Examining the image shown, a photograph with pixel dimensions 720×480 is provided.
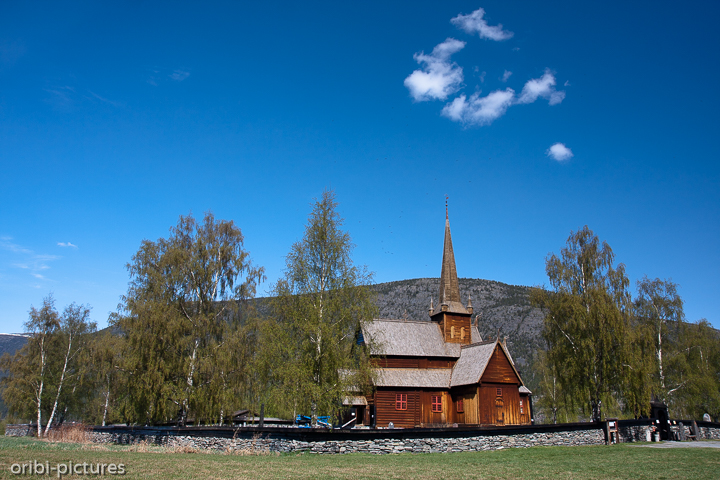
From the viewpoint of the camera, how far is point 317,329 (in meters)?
24.1

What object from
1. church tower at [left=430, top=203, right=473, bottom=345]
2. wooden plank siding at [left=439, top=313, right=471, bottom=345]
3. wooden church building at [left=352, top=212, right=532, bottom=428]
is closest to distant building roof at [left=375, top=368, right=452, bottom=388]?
wooden church building at [left=352, top=212, right=532, bottom=428]

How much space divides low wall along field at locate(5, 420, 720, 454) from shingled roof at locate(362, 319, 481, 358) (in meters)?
16.1

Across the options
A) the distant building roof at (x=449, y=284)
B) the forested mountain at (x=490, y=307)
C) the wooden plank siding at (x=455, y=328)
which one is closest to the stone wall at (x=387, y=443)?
the wooden plank siding at (x=455, y=328)

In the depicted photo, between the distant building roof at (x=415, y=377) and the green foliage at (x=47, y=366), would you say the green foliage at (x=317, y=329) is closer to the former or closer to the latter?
the distant building roof at (x=415, y=377)

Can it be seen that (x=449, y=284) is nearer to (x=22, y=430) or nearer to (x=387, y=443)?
(x=387, y=443)

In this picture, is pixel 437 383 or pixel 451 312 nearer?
pixel 437 383

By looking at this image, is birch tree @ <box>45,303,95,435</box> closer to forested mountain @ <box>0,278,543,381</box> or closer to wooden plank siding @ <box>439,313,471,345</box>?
wooden plank siding @ <box>439,313,471,345</box>

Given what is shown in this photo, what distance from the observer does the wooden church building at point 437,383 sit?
36.1 metres

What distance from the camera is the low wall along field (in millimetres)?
21031

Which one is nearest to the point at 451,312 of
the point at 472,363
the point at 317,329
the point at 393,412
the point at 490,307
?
the point at 472,363

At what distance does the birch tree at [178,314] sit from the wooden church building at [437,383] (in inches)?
459

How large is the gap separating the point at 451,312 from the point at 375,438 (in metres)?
24.9

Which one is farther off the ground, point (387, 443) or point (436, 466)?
point (436, 466)

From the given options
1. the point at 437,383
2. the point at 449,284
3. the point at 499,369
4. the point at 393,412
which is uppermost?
the point at 449,284
